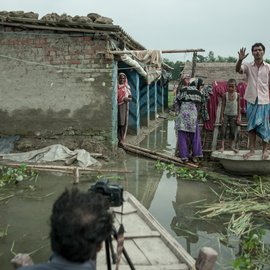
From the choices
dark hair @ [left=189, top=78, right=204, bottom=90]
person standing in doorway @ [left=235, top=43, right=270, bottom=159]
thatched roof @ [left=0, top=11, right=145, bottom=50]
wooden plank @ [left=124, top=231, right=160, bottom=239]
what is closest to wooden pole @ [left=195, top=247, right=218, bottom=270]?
wooden plank @ [left=124, top=231, right=160, bottom=239]

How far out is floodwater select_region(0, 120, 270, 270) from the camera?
457 cm

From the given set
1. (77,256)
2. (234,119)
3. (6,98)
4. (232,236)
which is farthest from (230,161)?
(77,256)

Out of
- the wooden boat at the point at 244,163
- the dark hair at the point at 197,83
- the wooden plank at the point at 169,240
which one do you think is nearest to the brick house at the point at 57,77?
the dark hair at the point at 197,83

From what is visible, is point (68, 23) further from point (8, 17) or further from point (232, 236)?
point (232, 236)

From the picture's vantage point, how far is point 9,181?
7.12 meters

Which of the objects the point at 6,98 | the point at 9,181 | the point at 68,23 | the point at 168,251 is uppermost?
Result: the point at 68,23

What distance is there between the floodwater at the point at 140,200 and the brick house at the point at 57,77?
148cm

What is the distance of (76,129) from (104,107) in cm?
90

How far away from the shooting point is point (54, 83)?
367 inches

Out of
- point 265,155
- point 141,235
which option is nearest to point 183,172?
point 265,155

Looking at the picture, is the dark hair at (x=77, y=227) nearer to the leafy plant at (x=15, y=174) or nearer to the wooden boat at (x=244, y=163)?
the leafy plant at (x=15, y=174)

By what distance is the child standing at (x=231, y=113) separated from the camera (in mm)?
8359

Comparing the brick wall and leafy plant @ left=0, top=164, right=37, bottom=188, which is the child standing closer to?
the brick wall

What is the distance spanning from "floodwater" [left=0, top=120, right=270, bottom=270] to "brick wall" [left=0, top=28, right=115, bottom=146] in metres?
1.52
